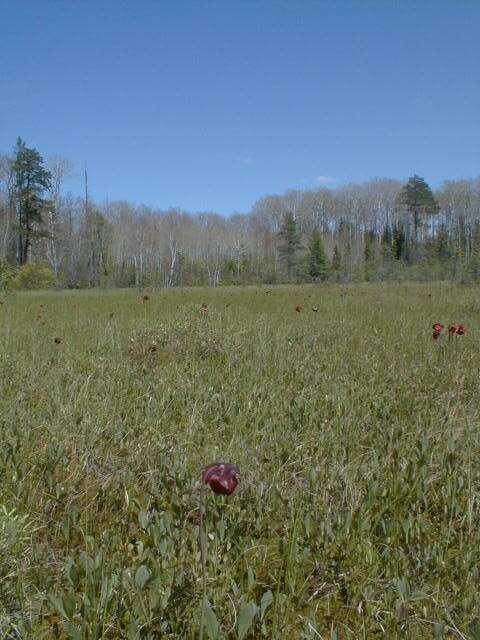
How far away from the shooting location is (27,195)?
47.2 meters

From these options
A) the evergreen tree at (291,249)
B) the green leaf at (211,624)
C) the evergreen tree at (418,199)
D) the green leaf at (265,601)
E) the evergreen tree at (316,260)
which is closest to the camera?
the green leaf at (211,624)

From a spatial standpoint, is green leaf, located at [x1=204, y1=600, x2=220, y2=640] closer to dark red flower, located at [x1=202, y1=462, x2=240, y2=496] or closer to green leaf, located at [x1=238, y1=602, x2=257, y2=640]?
green leaf, located at [x1=238, y1=602, x2=257, y2=640]

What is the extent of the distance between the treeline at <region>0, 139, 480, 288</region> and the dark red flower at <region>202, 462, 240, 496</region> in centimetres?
2673

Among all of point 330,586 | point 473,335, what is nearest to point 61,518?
point 330,586

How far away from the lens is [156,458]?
2516 millimetres

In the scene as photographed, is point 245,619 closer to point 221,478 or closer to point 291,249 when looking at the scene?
point 221,478

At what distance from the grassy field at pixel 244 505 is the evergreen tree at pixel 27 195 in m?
47.4

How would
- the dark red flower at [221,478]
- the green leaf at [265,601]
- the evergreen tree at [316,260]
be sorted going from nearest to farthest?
the dark red flower at [221,478] → the green leaf at [265,601] → the evergreen tree at [316,260]

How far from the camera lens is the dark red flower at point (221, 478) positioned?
3.88ft

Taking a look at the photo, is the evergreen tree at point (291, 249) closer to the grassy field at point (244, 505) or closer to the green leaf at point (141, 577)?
the grassy field at point (244, 505)

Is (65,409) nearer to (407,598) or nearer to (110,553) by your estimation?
(110,553)

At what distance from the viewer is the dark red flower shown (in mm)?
1183

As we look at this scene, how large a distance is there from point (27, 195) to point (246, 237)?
36.4m

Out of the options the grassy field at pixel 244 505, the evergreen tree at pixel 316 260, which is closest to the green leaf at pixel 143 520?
the grassy field at pixel 244 505
